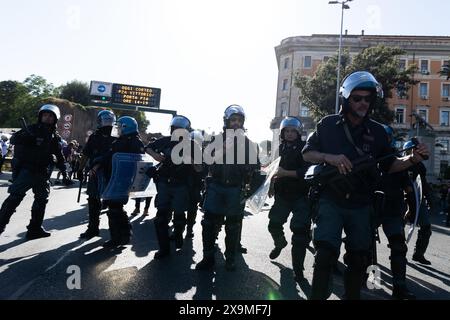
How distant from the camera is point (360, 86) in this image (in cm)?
295

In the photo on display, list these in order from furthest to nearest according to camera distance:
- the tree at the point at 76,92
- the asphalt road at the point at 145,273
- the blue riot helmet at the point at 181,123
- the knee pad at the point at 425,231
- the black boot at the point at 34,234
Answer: the tree at the point at 76,92 → the knee pad at the point at 425,231 → the black boot at the point at 34,234 → the blue riot helmet at the point at 181,123 → the asphalt road at the point at 145,273

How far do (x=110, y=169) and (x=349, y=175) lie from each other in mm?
3654

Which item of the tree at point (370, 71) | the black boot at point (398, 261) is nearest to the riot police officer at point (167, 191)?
the black boot at point (398, 261)

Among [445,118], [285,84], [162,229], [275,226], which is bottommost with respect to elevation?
[162,229]

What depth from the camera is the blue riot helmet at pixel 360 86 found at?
2.95 meters

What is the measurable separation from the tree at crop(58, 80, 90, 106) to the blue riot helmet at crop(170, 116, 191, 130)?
56775 mm

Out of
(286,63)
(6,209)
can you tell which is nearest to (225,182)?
(6,209)

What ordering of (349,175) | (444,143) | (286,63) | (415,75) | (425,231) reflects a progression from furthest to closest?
1. (286,63)
2. (415,75)
3. (444,143)
4. (425,231)
5. (349,175)

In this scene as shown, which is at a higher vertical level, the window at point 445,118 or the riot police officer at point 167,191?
the window at point 445,118

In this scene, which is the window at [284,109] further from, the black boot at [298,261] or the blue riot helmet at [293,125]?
the black boot at [298,261]

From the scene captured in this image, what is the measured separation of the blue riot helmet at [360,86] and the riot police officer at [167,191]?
8.11 feet

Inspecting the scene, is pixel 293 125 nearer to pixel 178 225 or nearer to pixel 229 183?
pixel 229 183
